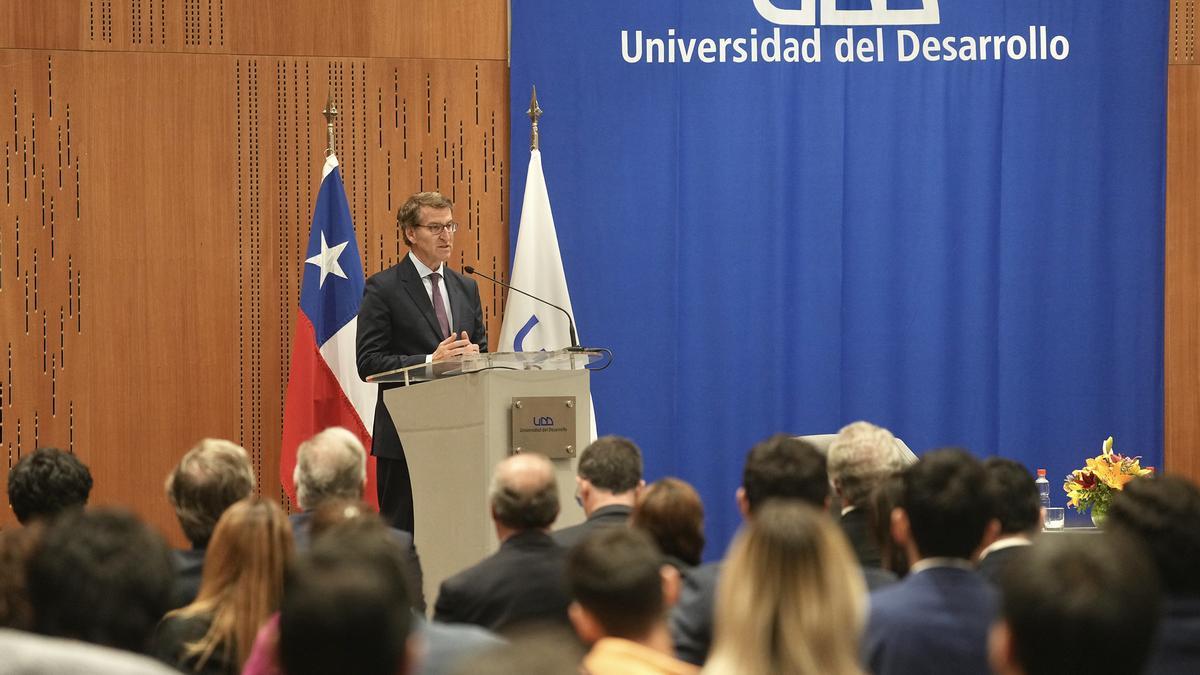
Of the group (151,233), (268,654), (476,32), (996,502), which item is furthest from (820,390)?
(268,654)

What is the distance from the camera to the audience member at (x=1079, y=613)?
1.75 m

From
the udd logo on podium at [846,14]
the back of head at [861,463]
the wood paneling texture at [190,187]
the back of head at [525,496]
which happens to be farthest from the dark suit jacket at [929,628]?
the udd logo on podium at [846,14]

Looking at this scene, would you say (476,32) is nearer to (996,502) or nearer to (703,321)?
(703,321)

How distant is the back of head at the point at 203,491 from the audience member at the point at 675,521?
1.05 m

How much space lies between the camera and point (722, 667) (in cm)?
208

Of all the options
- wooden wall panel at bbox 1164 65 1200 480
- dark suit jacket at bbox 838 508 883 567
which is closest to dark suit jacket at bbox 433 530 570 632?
dark suit jacket at bbox 838 508 883 567

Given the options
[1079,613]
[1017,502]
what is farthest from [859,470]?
[1079,613]

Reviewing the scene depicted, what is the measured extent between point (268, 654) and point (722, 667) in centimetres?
87

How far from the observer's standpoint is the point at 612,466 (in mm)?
3902

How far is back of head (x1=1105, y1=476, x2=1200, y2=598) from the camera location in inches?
110

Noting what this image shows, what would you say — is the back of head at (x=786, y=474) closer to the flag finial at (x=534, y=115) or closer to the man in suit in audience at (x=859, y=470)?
the man in suit in audience at (x=859, y=470)

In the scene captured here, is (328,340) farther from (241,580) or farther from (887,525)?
(241,580)

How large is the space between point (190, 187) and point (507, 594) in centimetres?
483

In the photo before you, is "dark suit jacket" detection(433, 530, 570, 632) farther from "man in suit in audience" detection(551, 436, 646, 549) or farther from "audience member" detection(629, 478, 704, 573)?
"man in suit in audience" detection(551, 436, 646, 549)
